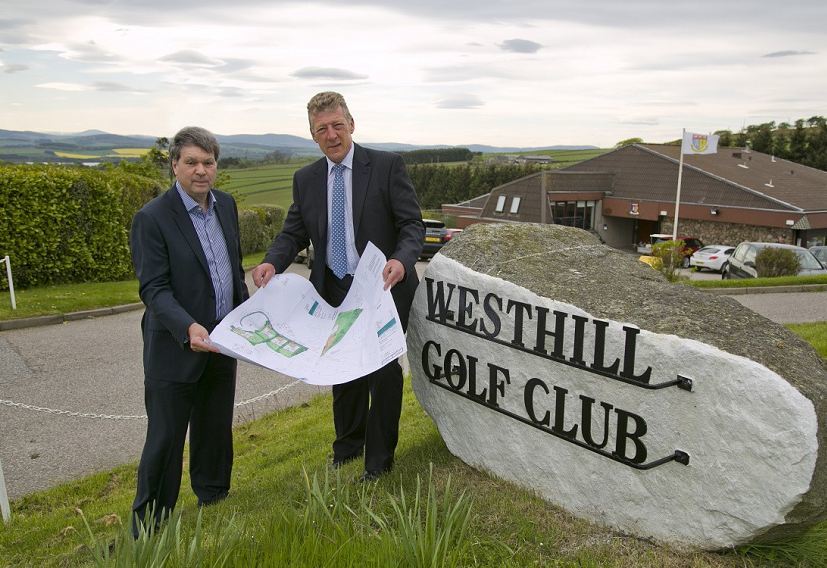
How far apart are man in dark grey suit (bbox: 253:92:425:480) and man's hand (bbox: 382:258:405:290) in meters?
0.09

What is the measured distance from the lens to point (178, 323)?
3416 mm

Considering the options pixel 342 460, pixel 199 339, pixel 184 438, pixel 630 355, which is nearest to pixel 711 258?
pixel 342 460

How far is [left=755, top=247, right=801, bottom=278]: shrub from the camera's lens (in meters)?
17.3

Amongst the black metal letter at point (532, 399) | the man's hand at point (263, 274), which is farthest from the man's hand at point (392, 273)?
the black metal letter at point (532, 399)

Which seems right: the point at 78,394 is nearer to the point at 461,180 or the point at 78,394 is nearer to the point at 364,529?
the point at 364,529

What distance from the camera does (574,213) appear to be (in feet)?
150

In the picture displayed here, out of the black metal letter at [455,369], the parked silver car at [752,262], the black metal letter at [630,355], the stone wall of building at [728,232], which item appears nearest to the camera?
the black metal letter at [630,355]

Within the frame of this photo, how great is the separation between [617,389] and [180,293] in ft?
Answer: 7.40

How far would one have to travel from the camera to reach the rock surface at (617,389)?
2.67 m

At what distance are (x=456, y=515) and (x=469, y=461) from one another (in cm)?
95

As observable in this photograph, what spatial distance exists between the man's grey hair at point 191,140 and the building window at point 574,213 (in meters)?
41.6

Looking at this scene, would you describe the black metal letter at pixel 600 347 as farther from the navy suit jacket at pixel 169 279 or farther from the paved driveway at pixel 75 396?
the paved driveway at pixel 75 396

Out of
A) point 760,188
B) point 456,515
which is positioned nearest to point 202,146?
point 456,515

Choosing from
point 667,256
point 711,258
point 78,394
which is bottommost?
point 711,258
